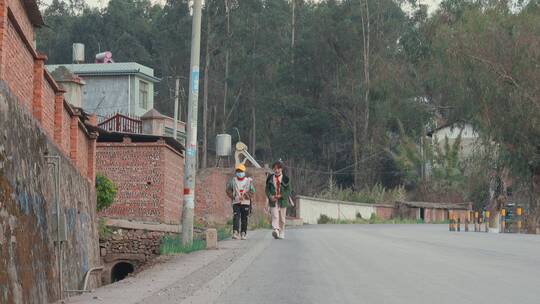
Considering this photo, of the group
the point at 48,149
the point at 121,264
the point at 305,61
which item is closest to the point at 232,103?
the point at 305,61

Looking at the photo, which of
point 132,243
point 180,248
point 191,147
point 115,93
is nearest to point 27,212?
point 180,248

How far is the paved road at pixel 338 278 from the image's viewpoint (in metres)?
9.96

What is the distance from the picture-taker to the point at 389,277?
39.7 feet

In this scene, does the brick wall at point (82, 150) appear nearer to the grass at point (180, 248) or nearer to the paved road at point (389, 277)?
the grass at point (180, 248)

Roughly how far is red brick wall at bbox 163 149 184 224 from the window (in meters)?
26.8

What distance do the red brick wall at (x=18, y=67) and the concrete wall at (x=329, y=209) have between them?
150 feet

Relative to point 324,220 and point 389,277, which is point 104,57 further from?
point 389,277

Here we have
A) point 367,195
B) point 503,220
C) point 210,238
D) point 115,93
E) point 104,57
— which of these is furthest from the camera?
point 367,195

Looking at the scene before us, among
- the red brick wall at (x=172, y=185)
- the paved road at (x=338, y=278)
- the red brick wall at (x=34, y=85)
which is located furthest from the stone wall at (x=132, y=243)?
the paved road at (x=338, y=278)

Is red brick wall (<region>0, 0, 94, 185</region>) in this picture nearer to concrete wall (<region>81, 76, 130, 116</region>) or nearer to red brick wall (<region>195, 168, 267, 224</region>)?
red brick wall (<region>195, 168, 267, 224</region>)

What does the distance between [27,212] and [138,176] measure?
2184 centimetres

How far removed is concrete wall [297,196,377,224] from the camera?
61.6 meters

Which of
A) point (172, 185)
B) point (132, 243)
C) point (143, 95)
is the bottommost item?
point (132, 243)

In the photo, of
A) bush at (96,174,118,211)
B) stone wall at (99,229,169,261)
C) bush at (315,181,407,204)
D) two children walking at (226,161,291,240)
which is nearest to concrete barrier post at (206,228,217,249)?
two children walking at (226,161,291,240)
